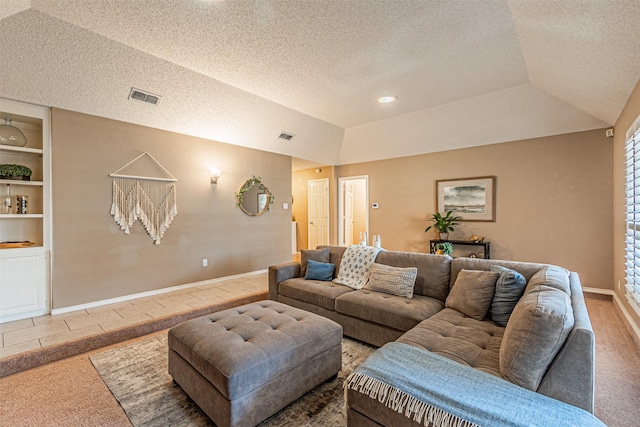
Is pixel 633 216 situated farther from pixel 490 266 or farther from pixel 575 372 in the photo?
pixel 575 372

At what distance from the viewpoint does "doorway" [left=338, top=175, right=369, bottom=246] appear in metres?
6.78

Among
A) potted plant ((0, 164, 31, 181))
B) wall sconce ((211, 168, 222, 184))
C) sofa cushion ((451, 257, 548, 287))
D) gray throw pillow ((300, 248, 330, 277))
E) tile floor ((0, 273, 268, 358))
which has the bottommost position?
tile floor ((0, 273, 268, 358))

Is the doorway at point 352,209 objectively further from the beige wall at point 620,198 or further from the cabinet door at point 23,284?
the cabinet door at point 23,284

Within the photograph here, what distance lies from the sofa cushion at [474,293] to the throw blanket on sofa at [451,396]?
91cm

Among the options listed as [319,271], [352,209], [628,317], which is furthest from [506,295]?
[352,209]

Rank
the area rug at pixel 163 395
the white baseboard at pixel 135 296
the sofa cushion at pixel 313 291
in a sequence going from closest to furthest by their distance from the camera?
the area rug at pixel 163 395 → the sofa cushion at pixel 313 291 → the white baseboard at pixel 135 296

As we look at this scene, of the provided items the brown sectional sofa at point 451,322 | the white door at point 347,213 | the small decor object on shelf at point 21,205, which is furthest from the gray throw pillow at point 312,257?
the white door at point 347,213

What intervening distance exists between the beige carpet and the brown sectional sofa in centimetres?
78

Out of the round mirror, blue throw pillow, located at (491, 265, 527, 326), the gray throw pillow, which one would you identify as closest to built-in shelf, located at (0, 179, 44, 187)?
the round mirror

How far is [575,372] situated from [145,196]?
15.0 ft

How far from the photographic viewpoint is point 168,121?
159 inches

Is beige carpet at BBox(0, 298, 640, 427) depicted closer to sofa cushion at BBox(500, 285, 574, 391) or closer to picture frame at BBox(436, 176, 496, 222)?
sofa cushion at BBox(500, 285, 574, 391)

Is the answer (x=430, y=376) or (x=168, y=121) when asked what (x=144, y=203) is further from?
(x=430, y=376)

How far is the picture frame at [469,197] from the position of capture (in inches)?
195
